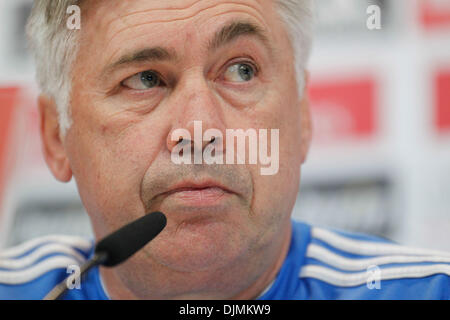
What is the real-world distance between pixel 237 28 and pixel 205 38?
3.0 inches

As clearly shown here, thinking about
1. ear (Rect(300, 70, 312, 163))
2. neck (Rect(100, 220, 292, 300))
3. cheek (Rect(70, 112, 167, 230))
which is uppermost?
ear (Rect(300, 70, 312, 163))

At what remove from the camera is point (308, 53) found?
4.99 ft

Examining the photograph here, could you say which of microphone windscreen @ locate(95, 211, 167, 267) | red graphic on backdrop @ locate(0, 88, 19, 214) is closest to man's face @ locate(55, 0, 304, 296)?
microphone windscreen @ locate(95, 211, 167, 267)

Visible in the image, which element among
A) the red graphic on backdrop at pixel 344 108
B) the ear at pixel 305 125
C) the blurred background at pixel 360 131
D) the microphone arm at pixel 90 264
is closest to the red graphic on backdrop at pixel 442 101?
the blurred background at pixel 360 131

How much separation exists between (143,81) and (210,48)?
0.16 meters

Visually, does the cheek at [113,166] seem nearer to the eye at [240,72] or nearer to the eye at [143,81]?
the eye at [143,81]

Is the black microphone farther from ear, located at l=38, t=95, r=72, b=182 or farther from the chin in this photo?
ear, located at l=38, t=95, r=72, b=182

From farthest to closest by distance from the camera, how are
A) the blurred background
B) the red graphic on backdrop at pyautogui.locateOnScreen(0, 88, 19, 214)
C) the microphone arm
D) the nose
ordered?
the red graphic on backdrop at pyautogui.locateOnScreen(0, 88, 19, 214), the blurred background, the nose, the microphone arm

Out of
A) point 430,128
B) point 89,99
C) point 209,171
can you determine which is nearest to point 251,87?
point 209,171

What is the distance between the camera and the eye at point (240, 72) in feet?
4.29

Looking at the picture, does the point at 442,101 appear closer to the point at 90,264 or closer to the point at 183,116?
the point at 183,116

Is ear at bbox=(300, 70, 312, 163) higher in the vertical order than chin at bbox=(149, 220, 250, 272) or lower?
higher

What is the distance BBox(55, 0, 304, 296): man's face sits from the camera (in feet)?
3.92

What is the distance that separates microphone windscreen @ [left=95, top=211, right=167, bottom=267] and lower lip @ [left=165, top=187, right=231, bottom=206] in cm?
20
